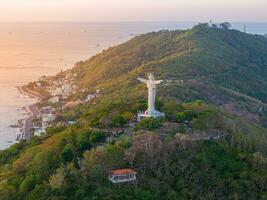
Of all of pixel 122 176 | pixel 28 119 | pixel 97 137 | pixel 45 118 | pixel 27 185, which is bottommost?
pixel 28 119

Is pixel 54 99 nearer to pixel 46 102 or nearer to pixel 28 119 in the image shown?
pixel 46 102

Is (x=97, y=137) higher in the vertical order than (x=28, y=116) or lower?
higher

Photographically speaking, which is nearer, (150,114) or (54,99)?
(150,114)

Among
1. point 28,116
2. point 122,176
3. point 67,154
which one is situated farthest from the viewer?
point 28,116

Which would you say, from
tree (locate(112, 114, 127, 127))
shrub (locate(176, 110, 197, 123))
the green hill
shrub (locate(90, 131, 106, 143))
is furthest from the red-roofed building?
shrub (locate(176, 110, 197, 123))

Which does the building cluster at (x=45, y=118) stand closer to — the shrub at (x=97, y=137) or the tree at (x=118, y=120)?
the tree at (x=118, y=120)

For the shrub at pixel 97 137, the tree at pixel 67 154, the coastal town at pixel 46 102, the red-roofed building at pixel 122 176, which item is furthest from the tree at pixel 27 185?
the coastal town at pixel 46 102

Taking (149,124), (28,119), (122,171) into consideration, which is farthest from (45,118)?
(122,171)

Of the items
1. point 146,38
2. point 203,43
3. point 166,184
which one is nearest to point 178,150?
point 166,184

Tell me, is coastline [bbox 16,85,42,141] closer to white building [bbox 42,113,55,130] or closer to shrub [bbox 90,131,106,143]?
white building [bbox 42,113,55,130]
